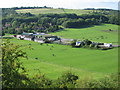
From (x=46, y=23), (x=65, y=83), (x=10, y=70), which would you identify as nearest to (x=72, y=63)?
(x=65, y=83)

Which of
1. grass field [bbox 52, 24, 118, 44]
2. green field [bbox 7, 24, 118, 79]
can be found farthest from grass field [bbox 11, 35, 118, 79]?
grass field [bbox 52, 24, 118, 44]

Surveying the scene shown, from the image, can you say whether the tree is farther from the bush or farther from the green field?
the green field

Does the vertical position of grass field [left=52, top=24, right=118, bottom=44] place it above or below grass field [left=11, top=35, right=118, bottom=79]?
above

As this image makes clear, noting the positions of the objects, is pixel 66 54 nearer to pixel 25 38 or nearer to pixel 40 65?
pixel 40 65

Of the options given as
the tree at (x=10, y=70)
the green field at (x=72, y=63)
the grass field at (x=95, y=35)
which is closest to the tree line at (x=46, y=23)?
the grass field at (x=95, y=35)

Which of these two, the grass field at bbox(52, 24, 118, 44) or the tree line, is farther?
the tree line

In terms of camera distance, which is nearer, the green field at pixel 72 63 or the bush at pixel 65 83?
the bush at pixel 65 83

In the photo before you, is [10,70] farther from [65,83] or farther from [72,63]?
[72,63]

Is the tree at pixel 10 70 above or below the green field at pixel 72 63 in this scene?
above

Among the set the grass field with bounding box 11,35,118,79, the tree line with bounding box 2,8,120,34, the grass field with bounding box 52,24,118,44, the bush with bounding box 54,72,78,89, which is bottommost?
the grass field with bounding box 11,35,118,79

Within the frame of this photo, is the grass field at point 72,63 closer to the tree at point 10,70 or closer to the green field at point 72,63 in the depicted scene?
the green field at point 72,63

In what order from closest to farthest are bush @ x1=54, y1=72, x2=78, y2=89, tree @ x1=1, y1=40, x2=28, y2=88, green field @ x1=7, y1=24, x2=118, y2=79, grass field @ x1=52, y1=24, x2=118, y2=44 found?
tree @ x1=1, y1=40, x2=28, y2=88, bush @ x1=54, y1=72, x2=78, y2=89, green field @ x1=7, y1=24, x2=118, y2=79, grass field @ x1=52, y1=24, x2=118, y2=44

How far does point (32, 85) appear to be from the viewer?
8414mm

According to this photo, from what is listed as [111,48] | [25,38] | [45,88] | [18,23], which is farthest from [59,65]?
[18,23]
